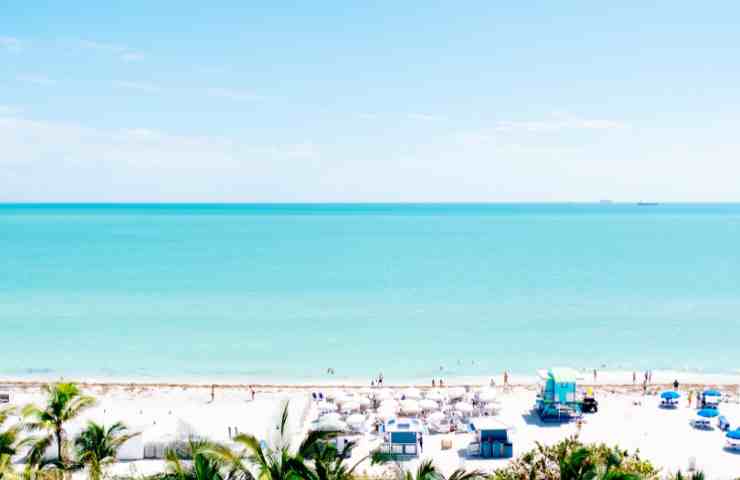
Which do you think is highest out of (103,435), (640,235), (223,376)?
(640,235)

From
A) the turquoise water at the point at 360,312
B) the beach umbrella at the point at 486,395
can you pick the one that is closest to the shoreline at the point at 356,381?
the turquoise water at the point at 360,312

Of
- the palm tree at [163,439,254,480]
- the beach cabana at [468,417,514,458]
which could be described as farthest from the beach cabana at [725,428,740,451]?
the palm tree at [163,439,254,480]

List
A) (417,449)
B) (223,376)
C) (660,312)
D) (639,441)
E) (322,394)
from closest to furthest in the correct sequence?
(417,449) → (639,441) → (322,394) → (223,376) → (660,312)

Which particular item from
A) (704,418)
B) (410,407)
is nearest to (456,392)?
(410,407)

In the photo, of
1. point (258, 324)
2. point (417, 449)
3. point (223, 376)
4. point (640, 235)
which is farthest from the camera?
point (640, 235)

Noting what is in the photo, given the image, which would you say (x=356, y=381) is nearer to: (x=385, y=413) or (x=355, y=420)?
(x=385, y=413)

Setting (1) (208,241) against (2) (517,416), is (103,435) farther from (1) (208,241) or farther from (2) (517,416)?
(1) (208,241)

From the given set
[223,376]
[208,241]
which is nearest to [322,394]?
[223,376]
